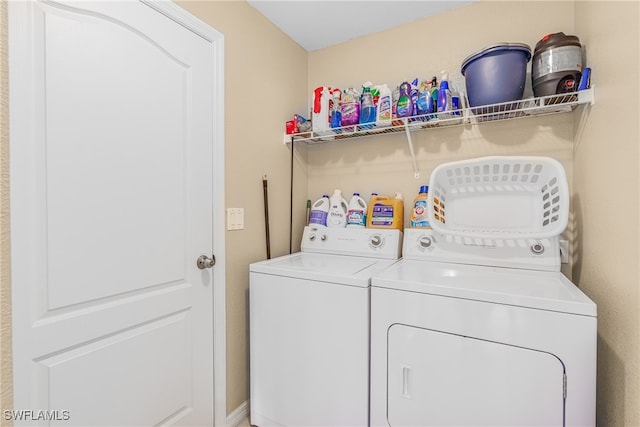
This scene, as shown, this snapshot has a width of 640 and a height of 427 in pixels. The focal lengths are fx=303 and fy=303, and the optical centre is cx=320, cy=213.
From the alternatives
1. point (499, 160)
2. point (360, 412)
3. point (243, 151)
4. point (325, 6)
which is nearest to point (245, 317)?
point (360, 412)

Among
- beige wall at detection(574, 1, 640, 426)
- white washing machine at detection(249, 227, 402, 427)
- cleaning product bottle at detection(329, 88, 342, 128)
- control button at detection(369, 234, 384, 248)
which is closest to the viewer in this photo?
beige wall at detection(574, 1, 640, 426)

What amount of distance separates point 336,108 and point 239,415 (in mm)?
2064

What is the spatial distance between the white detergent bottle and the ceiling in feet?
3.84

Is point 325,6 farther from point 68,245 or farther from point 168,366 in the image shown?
point 168,366

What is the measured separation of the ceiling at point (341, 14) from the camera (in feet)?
6.26

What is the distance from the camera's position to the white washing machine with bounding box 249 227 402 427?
1411 mm

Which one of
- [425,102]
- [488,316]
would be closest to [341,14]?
[425,102]

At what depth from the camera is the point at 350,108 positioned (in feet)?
6.70

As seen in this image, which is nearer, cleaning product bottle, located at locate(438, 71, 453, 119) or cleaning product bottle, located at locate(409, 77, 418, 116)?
cleaning product bottle, located at locate(438, 71, 453, 119)

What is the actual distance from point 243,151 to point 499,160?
1.43 metres

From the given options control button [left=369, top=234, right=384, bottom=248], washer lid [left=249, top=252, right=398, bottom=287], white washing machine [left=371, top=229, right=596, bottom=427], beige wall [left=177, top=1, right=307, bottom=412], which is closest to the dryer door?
white washing machine [left=371, top=229, right=596, bottom=427]

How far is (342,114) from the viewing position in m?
2.07

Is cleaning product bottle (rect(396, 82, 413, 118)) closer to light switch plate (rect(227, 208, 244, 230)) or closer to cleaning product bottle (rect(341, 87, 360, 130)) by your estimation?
cleaning product bottle (rect(341, 87, 360, 130))

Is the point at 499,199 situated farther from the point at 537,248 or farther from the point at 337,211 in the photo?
the point at 337,211
